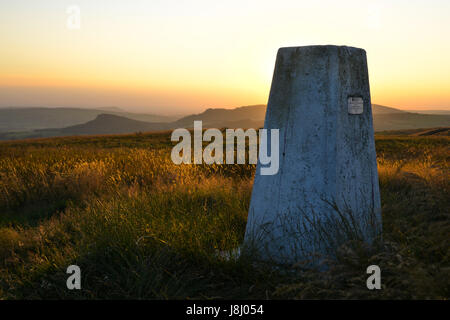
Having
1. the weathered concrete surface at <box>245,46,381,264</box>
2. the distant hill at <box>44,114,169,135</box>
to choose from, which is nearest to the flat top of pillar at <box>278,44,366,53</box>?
the weathered concrete surface at <box>245,46,381,264</box>

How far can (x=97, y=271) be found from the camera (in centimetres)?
288

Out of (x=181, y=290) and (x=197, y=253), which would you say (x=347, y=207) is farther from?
(x=181, y=290)

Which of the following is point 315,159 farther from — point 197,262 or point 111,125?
point 111,125

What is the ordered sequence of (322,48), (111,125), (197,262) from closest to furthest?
1. (197,262)
2. (322,48)
3. (111,125)

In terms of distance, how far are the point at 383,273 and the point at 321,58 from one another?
168cm

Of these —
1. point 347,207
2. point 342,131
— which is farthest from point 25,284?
point 342,131

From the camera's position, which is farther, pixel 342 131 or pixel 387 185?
pixel 387 185

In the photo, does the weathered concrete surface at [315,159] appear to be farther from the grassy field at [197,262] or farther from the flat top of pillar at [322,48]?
the grassy field at [197,262]

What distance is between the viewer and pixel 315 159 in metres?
2.97

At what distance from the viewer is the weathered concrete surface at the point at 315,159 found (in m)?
2.95

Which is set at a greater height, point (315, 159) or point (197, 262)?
point (315, 159)

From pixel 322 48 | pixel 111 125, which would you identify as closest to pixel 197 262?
pixel 322 48

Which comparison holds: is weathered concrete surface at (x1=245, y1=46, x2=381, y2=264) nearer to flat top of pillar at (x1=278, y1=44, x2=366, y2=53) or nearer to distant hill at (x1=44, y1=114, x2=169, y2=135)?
flat top of pillar at (x1=278, y1=44, x2=366, y2=53)
